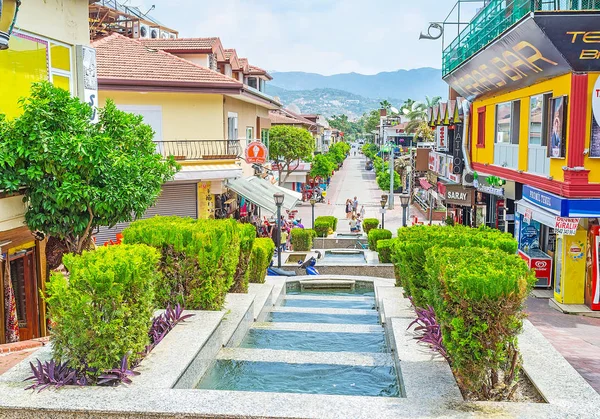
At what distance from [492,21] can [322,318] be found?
37.3 ft

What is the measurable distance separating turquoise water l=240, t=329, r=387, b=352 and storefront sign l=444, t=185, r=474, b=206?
16.7 metres

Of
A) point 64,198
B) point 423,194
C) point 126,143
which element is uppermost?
point 126,143

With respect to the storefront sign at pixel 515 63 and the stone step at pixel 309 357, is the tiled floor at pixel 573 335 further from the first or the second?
the storefront sign at pixel 515 63

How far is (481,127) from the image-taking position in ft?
81.8

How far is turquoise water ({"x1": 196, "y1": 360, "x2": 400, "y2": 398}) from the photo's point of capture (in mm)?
7117

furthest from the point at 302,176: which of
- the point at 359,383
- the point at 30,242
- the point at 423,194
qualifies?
the point at 359,383

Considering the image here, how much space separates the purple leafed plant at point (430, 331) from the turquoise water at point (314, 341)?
1248 mm

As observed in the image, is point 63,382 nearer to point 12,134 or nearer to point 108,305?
point 108,305

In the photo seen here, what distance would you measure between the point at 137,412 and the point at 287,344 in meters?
3.85

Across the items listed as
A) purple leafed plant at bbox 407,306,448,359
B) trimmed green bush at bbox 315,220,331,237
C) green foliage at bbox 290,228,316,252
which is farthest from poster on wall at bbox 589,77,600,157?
trimmed green bush at bbox 315,220,331,237

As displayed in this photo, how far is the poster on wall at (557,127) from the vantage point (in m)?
14.7

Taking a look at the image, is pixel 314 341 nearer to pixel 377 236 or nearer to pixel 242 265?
pixel 242 265

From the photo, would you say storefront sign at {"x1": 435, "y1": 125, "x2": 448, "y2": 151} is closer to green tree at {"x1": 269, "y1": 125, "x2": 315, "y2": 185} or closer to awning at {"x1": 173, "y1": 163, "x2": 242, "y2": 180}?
awning at {"x1": 173, "y1": 163, "x2": 242, "y2": 180}

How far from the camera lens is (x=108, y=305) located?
617 centimetres
